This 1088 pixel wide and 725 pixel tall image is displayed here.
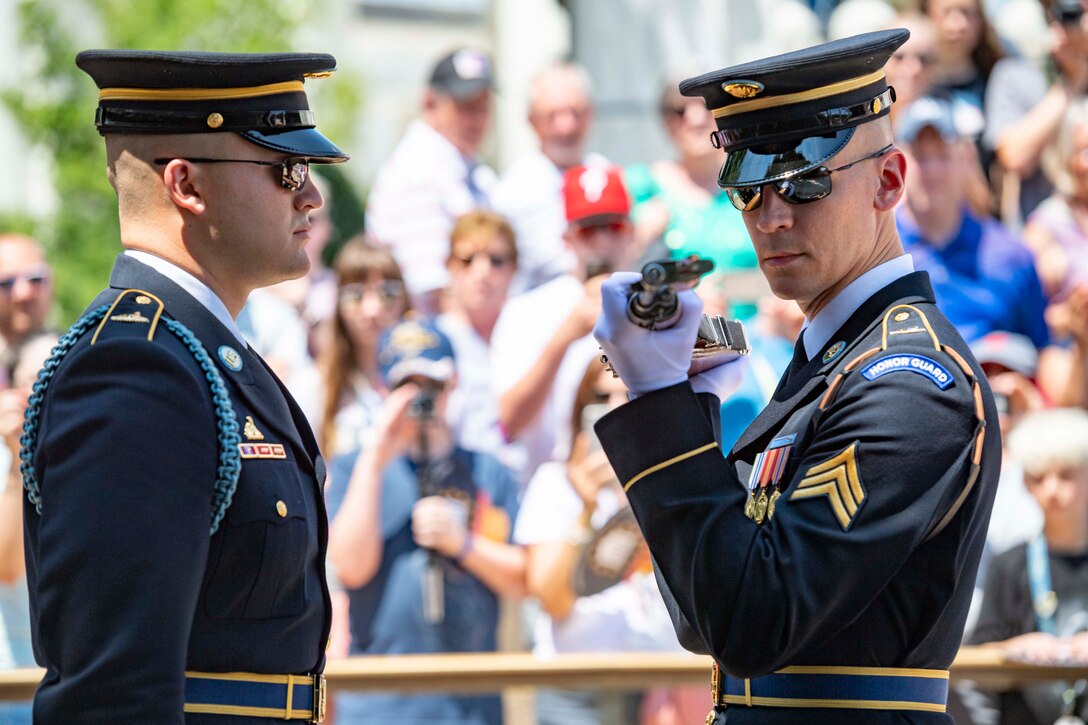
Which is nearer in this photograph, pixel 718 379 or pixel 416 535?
pixel 718 379

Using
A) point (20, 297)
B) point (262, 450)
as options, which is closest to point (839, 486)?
point (262, 450)

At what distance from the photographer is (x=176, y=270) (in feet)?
9.59

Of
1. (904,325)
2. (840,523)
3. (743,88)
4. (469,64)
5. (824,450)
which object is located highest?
(469,64)

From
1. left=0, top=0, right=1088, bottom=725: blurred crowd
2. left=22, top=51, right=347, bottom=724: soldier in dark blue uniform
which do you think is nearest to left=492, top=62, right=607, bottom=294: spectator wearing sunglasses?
left=0, top=0, right=1088, bottom=725: blurred crowd

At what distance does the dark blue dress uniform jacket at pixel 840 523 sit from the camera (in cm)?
256

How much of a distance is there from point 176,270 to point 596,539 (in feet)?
8.87

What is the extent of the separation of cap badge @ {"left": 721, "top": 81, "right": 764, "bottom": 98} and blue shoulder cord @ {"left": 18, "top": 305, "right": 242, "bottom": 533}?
1.04 meters

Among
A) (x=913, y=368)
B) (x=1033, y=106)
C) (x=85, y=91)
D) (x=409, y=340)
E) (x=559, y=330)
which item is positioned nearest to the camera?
(x=913, y=368)

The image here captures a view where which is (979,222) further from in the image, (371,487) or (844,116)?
(844,116)

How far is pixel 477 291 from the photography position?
6.55 metres

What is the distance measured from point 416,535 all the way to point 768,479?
8.75ft

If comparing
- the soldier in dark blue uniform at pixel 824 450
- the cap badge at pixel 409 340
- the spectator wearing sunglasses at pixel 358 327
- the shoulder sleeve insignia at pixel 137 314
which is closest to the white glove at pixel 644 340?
the soldier in dark blue uniform at pixel 824 450

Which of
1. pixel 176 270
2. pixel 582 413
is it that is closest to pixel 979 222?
pixel 582 413

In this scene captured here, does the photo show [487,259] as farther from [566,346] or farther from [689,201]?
[689,201]
